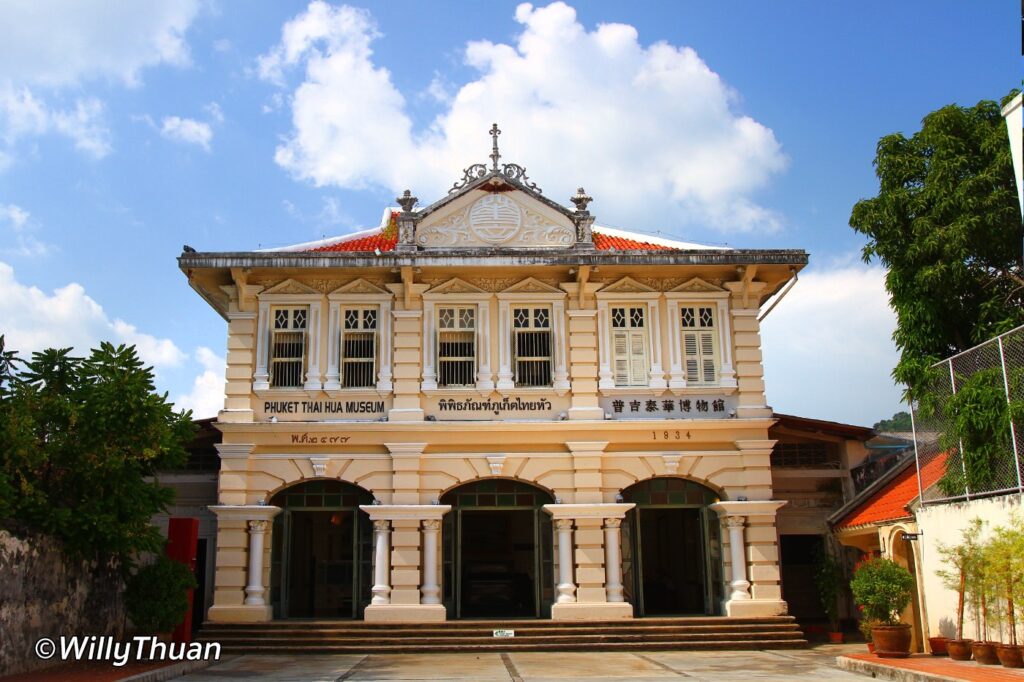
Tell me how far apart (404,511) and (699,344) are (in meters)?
6.16

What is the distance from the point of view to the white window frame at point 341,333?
57.6 feet

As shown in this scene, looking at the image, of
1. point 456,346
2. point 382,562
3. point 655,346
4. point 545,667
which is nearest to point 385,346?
point 456,346

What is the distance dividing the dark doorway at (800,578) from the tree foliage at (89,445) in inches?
476

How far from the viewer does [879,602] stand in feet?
46.1

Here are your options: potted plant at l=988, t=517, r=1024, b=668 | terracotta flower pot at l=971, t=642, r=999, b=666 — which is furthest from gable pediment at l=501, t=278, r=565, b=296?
terracotta flower pot at l=971, t=642, r=999, b=666

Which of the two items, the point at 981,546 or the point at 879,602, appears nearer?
the point at 981,546

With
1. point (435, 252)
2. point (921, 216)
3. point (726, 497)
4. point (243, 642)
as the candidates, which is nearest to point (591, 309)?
point (435, 252)

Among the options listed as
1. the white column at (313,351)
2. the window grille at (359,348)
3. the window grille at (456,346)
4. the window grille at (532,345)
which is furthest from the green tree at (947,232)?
the white column at (313,351)

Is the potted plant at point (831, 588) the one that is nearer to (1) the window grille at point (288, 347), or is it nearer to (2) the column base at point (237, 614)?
(2) the column base at point (237, 614)

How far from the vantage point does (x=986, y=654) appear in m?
12.3

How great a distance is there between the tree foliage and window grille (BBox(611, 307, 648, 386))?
791 centimetres

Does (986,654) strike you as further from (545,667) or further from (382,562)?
(382,562)

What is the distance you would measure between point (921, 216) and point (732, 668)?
759 cm

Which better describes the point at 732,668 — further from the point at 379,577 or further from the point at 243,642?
the point at 243,642
